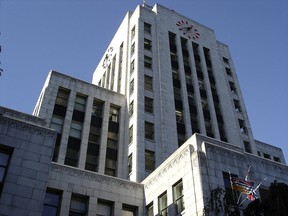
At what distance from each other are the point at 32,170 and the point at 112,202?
9696 mm

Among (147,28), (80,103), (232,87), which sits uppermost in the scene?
(147,28)

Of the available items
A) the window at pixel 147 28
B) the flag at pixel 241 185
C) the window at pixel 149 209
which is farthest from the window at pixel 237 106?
the flag at pixel 241 185

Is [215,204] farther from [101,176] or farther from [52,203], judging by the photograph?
[52,203]

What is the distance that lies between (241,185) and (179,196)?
4.77 m

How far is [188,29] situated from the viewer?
201 ft

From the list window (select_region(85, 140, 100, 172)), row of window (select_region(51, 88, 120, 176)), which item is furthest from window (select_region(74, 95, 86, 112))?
window (select_region(85, 140, 100, 172))

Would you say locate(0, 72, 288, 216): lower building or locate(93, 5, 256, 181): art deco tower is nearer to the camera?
locate(0, 72, 288, 216): lower building

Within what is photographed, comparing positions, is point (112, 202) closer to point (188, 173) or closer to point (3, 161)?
point (188, 173)

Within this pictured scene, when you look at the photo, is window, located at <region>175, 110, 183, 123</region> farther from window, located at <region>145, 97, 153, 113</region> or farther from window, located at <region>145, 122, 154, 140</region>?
window, located at <region>145, 122, 154, 140</region>

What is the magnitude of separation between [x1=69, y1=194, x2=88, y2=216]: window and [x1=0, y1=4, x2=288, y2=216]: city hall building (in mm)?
84

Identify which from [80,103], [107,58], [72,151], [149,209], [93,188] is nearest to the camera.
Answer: [93,188]

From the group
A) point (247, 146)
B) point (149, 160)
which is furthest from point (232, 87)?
point (149, 160)

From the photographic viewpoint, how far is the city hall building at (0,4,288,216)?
2450cm

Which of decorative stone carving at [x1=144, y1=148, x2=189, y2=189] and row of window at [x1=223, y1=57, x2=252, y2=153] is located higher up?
row of window at [x1=223, y1=57, x2=252, y2=153]
